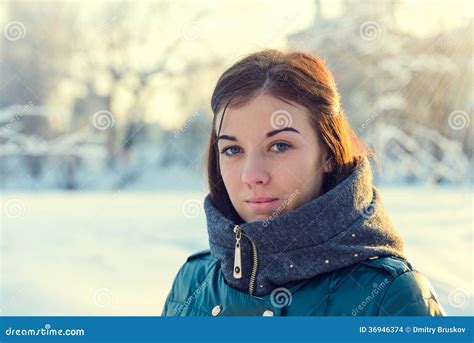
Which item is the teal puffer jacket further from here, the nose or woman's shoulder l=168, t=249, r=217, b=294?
the nose

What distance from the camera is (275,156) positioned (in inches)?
53.7

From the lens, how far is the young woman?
1.27 metres

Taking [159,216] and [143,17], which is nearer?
[143,17]

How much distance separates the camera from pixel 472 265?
2.19 metres

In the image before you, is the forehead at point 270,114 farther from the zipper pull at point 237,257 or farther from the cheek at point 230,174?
the zipper pull at point 237,257

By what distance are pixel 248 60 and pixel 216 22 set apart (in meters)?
0.76

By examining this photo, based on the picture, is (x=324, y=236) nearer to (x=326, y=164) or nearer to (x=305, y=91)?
(x=326, y=164)

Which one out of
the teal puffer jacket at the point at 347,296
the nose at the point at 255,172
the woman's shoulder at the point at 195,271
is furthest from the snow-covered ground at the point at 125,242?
the nose at the point at 255,172

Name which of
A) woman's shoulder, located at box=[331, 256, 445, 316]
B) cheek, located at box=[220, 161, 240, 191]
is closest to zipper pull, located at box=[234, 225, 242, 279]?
cheek, located at box=[220, 161, 240, 191]
